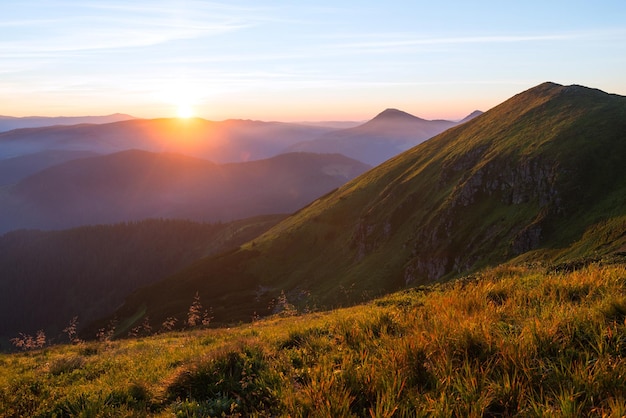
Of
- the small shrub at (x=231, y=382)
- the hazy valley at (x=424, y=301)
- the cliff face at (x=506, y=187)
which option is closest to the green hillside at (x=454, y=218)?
the cliff face at (x=506, y=187)

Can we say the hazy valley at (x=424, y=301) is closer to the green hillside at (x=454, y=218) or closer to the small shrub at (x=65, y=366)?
the small shrub at (x=65, y=366)

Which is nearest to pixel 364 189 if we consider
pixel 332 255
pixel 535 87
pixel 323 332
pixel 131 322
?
pixel 332 255

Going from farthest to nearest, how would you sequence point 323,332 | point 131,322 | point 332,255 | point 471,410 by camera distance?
point 131,322 < point 332,255 < point 323,332 < point 471,410

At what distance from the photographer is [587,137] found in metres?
64.1

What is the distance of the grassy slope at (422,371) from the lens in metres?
3.94

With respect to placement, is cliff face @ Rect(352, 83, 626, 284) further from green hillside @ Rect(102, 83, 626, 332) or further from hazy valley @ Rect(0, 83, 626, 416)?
hazy valley @ Rect(0, 83, 626, 416)

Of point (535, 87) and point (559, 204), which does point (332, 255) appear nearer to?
point (559, 204)

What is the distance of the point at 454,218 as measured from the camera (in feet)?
225

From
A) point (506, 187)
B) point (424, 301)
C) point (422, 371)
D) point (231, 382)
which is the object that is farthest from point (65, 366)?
point (506, 187)

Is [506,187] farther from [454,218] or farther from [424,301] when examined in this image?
[424,301]

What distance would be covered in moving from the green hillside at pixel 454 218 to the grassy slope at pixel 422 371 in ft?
104

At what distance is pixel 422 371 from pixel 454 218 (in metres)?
68.5

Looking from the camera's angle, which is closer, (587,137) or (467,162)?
(587,137)

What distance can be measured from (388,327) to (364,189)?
10633 cm
